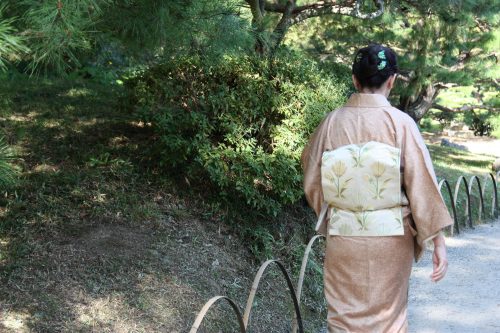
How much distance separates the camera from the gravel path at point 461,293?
443cm

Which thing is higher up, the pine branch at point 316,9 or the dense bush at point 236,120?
the pine branch at point 316,9

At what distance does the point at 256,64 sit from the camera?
523 centimetres

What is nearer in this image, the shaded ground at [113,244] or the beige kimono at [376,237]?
the beige kimono at [376,237]

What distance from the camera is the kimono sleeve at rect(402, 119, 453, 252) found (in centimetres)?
260

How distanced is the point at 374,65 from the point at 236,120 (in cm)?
239

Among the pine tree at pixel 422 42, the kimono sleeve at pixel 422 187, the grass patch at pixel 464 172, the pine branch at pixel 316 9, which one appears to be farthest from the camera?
the pine tree at pixel 422 42

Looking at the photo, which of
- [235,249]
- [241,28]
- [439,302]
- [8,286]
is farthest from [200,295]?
[439,302]

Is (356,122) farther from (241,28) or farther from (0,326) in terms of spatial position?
(0,326)

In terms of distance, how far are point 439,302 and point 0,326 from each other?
3359mm

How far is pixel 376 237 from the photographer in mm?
2674

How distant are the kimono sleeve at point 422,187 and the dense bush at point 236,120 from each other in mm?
2137

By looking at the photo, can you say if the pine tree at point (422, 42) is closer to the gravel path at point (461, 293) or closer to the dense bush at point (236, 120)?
the gravel path at point (461, 293)

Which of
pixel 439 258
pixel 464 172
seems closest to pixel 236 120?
pixel 439 258

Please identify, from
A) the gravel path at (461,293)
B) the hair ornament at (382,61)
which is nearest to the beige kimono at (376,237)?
the hair ornament at (382,61)
